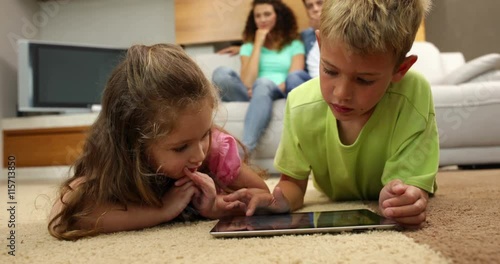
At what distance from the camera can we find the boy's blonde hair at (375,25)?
27.9 inches

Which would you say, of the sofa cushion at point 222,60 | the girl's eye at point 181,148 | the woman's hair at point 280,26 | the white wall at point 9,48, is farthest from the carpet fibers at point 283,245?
the white wall at point 9,48

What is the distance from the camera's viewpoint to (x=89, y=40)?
347 cm

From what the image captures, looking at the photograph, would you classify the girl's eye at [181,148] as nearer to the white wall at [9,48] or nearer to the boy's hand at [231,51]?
the boy's hand at [231,51]

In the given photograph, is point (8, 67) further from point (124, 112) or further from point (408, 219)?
point (408, 219)

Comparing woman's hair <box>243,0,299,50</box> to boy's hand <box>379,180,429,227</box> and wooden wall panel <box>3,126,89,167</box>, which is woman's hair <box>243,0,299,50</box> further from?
boy's hand <box>379,180,429,227</box>

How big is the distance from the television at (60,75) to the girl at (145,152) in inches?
88.1

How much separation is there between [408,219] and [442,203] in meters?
0.29

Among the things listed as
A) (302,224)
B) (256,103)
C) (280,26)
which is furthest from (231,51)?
(302,224)

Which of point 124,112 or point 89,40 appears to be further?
point 89,40

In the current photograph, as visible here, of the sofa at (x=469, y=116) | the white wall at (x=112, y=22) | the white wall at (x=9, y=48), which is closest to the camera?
the sofa at (x=469, y=116)

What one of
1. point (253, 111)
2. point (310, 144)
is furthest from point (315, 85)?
point (253, 111)

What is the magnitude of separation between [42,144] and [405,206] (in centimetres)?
264

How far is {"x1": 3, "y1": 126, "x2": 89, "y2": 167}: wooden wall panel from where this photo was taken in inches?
112

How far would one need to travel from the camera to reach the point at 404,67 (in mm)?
787
